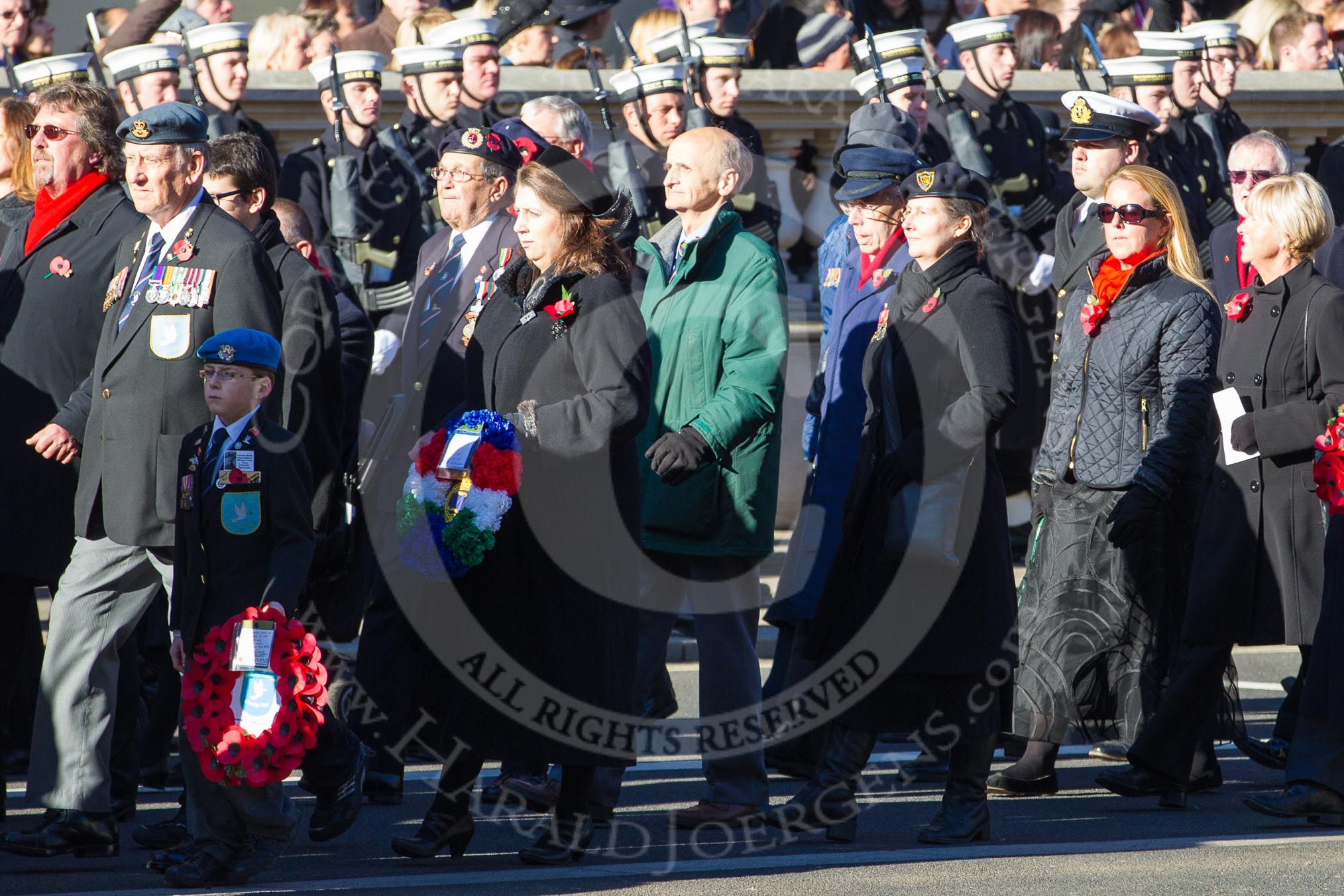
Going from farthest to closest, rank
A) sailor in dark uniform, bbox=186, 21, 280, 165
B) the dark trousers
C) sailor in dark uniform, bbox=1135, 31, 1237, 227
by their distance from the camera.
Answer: sailor in dark uniform, bbox=1135, 31, 1237, 227, sailor in dark uniform, bbox=186, 21, 280, 165, the dark trousers

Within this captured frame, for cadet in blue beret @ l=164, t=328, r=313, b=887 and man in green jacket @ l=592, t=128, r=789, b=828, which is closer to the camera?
cadet in blue beret @ l=164, t=328, r=313, b=887

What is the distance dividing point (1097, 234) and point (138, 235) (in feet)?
10.2

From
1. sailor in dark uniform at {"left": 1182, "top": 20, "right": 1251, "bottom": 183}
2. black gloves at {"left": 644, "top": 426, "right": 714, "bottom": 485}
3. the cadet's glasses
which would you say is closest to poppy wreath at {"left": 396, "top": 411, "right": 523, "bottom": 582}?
black gloves at {"left": 644, "top": 426, "right": 714, "bottom": 485}

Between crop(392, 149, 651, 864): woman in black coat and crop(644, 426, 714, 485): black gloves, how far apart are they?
0.37 feet

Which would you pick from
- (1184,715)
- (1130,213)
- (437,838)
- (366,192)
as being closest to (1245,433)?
(1130,213)

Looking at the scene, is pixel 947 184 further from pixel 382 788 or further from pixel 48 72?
pixel 48 72

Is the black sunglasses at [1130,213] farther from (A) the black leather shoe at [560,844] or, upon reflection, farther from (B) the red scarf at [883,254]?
(A) the black leather shoe at [560,844]

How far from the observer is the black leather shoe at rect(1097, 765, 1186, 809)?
6.70 metres

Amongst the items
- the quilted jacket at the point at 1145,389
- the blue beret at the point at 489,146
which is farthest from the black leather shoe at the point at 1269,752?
the blue beret at the point at 489,146

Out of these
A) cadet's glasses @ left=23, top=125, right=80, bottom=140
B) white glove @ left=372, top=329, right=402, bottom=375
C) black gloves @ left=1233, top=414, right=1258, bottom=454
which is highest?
cadet's glasses @ left=23, top=125, right=80, bottom=140

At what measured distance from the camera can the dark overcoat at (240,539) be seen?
5535mm

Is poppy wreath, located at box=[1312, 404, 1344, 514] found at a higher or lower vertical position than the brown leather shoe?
higher

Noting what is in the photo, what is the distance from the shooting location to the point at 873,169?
7184 millimetres

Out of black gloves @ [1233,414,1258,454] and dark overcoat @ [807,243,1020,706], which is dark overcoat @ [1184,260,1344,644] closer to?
black gloves @ [1233,414,1258,454]
